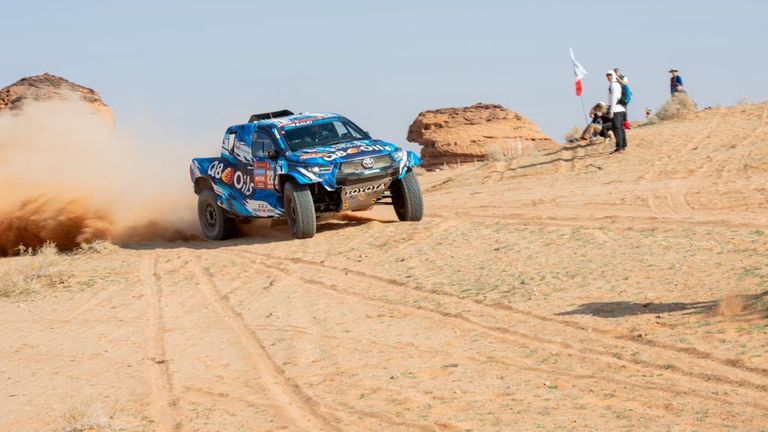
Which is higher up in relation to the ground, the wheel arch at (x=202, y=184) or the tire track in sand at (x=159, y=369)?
the wheel arch at (x=202, y=184)

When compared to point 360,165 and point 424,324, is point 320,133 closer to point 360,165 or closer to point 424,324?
point 360,165

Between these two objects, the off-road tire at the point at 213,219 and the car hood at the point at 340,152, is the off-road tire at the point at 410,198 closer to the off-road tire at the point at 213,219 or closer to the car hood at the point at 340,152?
the car hood at the point at 340,152

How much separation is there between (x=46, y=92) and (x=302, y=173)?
1579 cm

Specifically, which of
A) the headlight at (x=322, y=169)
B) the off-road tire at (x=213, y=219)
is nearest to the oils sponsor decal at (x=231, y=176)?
the off-road tire at (x=213, y=219)

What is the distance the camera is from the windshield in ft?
52.7

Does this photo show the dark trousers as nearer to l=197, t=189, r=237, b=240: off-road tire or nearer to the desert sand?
the desert sand

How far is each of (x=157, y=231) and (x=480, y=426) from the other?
13038 millimetres

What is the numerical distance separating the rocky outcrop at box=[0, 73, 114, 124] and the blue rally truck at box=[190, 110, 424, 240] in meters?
11.7

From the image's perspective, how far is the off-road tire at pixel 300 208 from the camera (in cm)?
1534

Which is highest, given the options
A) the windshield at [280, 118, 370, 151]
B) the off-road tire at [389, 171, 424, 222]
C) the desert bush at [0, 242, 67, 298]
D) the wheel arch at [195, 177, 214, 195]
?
the windshield at [280, 118, 370, 151]

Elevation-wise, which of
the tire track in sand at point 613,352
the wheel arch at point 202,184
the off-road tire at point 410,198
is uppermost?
the wheel arch at point 202,184

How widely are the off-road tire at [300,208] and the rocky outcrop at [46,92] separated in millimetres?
13592

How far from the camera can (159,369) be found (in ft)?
29.2

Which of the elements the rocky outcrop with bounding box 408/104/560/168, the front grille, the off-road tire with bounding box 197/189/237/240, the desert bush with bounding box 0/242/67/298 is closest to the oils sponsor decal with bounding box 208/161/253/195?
the off-road tire with bounding box 197/189/237/240
